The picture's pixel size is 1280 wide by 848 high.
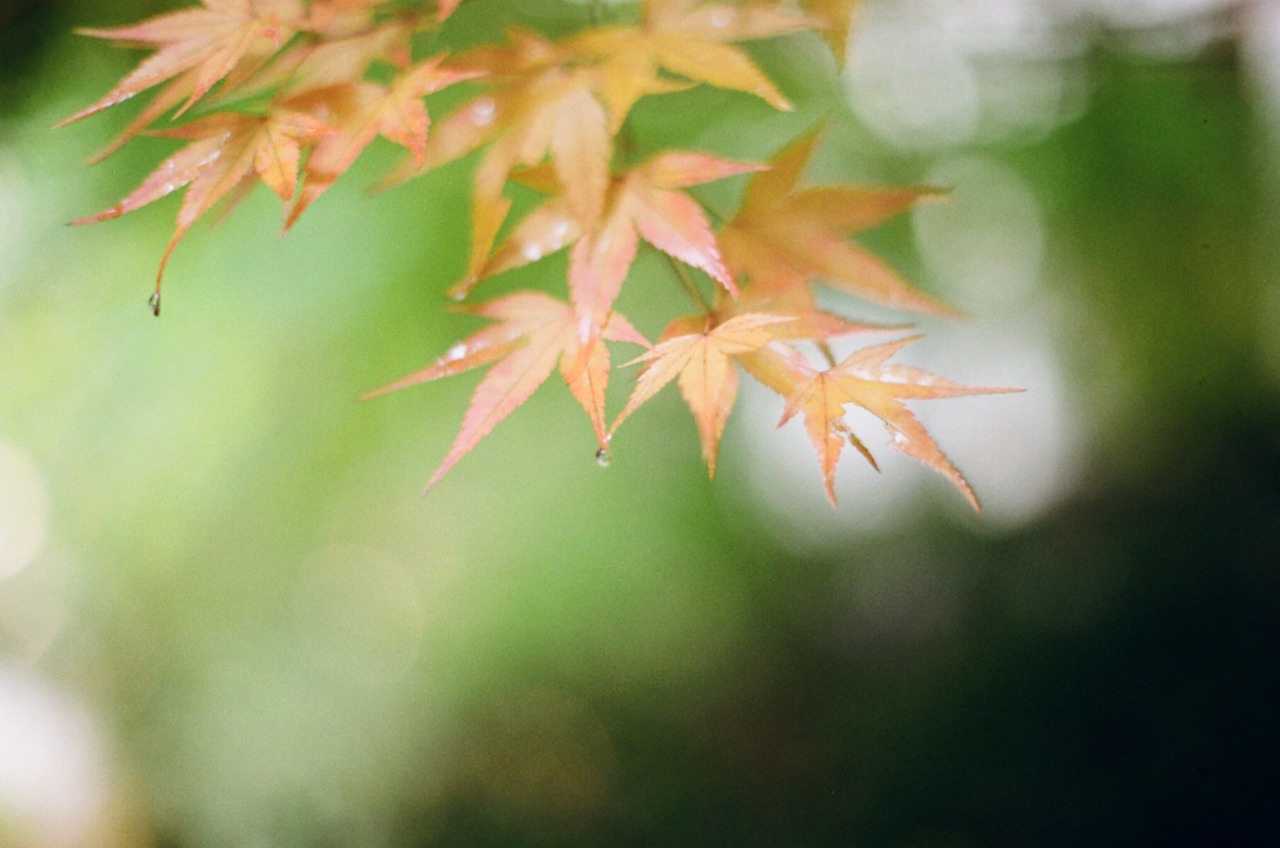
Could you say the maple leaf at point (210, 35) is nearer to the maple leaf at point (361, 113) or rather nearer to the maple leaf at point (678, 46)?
the maple leaf at point (361, 113)

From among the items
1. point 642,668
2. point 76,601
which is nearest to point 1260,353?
point 642,668

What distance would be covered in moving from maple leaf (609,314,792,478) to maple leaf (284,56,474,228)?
0.74ft

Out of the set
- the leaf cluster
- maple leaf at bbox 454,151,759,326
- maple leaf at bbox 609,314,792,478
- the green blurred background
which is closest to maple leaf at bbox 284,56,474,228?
the leaf cluster

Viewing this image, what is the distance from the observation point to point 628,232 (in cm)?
50

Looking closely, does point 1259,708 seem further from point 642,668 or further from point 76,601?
point 76,601

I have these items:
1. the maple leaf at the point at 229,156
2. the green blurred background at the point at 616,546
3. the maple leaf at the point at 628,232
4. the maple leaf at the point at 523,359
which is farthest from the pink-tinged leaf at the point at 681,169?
the green blurred background at the point at 616,546

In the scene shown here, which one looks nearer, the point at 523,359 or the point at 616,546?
the point at 523,359

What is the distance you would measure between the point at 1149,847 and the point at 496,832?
1.14m

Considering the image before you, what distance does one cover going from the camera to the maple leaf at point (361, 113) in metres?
0.49

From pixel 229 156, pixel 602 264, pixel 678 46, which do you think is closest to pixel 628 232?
pixel 602 264

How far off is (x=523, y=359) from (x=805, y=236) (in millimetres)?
291

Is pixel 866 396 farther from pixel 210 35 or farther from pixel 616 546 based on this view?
pixel 616 546

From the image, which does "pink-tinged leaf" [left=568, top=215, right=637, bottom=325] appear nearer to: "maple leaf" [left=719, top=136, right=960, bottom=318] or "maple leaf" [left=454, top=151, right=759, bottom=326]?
"maple leaf" [left=454, top=151, right=759, bottom=326]

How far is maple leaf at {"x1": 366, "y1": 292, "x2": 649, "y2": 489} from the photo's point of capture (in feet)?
1.57
